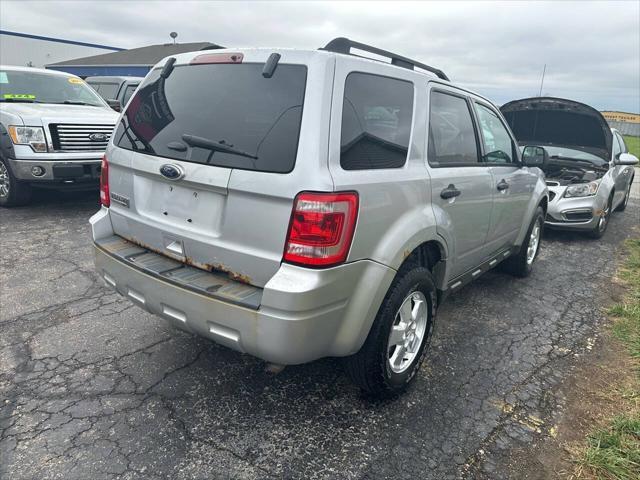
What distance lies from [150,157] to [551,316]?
12.1 ft

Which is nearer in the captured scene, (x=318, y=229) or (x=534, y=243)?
(x=318, y=229)

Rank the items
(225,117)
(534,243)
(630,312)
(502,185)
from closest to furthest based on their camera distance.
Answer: (225,117), (502,185), (630,312), (534,243)

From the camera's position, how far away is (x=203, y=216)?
233 cm

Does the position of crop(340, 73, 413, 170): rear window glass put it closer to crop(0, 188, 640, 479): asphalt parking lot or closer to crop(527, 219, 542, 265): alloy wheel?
crop(0, 188, 640, 479): asphalt parking lot

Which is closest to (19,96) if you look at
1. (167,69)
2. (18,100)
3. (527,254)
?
(18,100)

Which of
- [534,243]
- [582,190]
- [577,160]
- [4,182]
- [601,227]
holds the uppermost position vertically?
[577,160]

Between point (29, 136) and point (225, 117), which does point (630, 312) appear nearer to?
point (225, 117)

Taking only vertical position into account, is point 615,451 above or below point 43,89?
below

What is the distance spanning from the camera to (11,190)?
20.1 ft

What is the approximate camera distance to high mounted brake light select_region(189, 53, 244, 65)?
2.36 m

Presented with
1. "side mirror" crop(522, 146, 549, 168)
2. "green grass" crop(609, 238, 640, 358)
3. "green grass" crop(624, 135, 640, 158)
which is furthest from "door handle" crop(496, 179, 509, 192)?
"green grass" crop(624, 135, 640, 158)

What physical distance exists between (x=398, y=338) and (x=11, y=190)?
5955 mm

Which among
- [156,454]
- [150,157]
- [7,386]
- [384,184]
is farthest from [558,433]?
[7,386]

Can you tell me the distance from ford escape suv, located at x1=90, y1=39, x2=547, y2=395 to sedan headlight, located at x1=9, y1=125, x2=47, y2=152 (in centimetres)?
380
